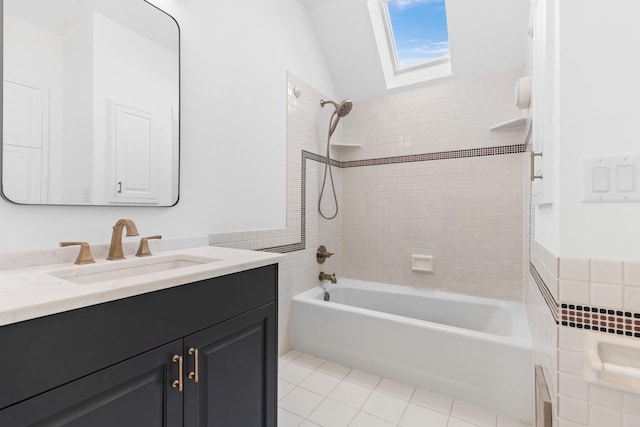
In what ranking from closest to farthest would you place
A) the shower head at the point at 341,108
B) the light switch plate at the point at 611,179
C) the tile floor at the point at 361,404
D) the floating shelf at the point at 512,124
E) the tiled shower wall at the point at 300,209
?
1. the light switch plate at the point at 611,179
2. the tile floor at the point at 361,404
3. the floating shelf at the point at 512,124
4. the tiled shower wall at the point at 300,209
5. the shower head at the point at 341,108

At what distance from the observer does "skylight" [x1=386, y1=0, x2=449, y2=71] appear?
2535 mm

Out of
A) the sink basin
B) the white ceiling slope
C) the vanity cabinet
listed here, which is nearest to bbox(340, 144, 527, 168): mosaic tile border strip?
the white ceiling slope

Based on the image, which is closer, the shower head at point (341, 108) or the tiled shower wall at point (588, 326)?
the tiled shower wall at point (588, 326)

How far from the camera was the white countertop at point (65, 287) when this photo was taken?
2.02 ft

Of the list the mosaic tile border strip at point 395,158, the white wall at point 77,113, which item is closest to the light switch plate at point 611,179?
the mosaic tile border strip at point 395,158

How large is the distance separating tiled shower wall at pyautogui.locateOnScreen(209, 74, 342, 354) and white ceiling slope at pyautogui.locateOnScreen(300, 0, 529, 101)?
1.41ft

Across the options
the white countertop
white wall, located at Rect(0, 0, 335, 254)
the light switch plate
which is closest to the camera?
the white countertop

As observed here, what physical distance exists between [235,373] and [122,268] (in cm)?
60

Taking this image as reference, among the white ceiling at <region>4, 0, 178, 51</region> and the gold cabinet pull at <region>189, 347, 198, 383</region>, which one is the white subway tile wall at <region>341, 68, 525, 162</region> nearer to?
the white ceiling at <region>4, 0, 178, 51</region>

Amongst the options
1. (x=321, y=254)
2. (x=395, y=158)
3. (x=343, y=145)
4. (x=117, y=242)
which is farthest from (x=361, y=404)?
(x=343, y=145)

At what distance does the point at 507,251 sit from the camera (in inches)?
91.5

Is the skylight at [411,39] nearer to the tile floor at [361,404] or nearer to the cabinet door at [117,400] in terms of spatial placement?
the tile floor at [361,404]

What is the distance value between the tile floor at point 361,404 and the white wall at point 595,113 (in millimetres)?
1227

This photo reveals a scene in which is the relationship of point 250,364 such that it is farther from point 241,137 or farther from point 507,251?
point 507,251
